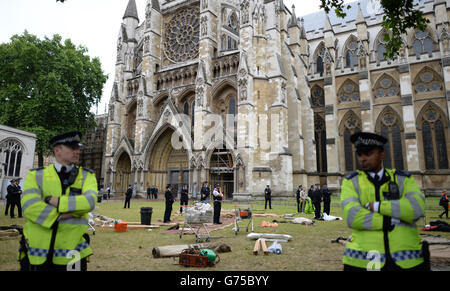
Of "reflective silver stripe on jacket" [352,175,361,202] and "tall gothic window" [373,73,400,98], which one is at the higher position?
"tall gothic window" [373,73,400,98]

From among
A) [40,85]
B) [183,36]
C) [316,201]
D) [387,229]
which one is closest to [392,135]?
[316,201]

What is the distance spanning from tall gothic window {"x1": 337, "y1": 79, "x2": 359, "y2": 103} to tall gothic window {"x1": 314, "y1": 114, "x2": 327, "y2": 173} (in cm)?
298

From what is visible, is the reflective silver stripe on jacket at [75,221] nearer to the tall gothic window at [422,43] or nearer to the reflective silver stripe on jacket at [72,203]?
the reflective silver stripe on jacket at [72,203]

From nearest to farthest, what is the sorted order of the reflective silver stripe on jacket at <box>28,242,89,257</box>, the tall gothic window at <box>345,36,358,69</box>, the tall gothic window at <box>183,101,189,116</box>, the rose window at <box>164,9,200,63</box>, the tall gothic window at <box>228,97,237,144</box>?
the reflective silver stripe on jacket at <box>28,242,89,257</box>, the tall gothic window at <box>228,97,237,144</box>, the tall gothic window at <box>183,101,189,116</box>, the rose window at <box>164,9,200,63</box>, the tall gothic window at <box>345,36,358,69</box>

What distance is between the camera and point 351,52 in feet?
109

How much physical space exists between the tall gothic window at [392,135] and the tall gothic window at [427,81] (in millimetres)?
3085

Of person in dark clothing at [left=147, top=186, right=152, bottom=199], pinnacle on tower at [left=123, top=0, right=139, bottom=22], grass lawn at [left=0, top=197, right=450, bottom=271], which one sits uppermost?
pinnacle on tower at [left=123, top=0, right=139, bottom=22]

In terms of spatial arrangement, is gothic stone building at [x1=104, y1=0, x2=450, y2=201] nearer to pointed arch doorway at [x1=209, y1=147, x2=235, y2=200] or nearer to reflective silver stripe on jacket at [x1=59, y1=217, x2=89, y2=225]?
pointed arch doorway at [x1=209, y1=147, x2=235, y2=200]

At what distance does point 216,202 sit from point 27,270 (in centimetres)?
788

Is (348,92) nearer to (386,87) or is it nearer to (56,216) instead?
(386,87)

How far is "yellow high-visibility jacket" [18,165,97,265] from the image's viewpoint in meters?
2.48

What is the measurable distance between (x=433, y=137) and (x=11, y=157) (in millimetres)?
35293

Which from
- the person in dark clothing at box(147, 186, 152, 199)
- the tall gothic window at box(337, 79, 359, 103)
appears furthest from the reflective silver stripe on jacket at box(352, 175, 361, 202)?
the tall gothic window at box(337, 79, 359, 103)
